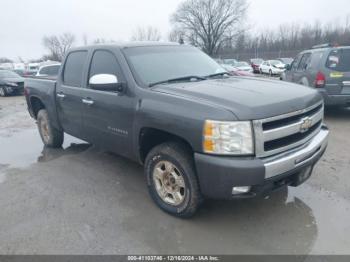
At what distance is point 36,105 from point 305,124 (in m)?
5.16

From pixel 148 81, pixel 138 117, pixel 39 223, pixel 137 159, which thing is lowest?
pixel 39 223

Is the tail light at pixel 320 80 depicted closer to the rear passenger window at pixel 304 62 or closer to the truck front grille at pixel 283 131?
the rear passenger window at pixel 304 62

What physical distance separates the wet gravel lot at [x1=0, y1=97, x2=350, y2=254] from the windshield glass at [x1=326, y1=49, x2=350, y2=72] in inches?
119

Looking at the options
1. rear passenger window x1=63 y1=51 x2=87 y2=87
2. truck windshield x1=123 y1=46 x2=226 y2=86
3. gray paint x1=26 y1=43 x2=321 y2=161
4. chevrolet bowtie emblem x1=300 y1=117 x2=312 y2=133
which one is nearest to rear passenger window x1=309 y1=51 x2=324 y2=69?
truck windshield x1=123 y1=46 x2=226 y2=86

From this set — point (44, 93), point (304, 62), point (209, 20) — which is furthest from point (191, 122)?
point (209, 20)

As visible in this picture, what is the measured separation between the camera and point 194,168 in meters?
2.98

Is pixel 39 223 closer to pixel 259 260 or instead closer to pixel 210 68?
pixel 259 260

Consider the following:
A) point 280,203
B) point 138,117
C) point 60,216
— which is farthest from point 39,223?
point 280,203

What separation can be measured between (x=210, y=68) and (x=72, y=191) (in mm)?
2537

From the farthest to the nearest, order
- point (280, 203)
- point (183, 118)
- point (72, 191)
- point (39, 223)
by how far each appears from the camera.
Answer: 1. point (72, 191)
2. point (280, 203)
3. point (39, 223)
4. point (183, 118)

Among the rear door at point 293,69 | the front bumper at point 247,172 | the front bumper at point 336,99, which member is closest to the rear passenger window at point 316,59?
the front bumper at point 336,99

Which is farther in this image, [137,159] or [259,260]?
[137,159]

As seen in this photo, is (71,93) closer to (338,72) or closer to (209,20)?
(338,72)

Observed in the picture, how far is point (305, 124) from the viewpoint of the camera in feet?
10.2
